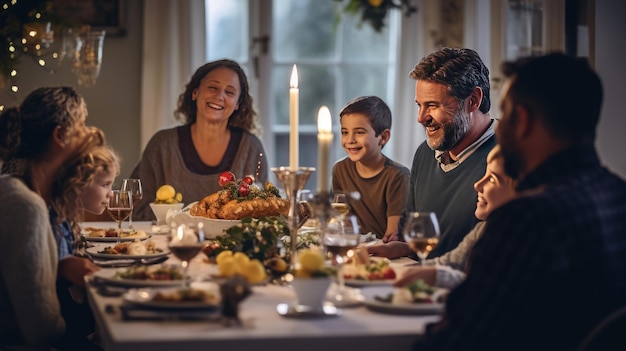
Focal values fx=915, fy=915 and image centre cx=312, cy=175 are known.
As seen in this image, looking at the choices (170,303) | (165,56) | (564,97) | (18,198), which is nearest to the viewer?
(564,97)

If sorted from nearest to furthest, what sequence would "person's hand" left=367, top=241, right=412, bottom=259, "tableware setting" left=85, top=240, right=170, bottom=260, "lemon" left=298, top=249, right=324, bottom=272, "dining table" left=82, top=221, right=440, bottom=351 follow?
1. "dining table" left=82, top=221, right=440, bottom=351
2. "lemon" left=298, top=249, right=324, bottom=272
3. "tableware setting" left=85, top=240, right=170, bottom=260
4. "person's hand" left=367, top=241, right=412, bottom=259

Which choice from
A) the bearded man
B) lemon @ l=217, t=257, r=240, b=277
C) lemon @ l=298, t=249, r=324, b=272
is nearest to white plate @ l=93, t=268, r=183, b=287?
lemon @ l=217, t=257, r=240, b=277

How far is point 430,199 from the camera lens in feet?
11.3

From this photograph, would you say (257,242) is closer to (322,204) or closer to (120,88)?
(322,204)

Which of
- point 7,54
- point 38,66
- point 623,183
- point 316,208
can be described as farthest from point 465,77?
point 38,66

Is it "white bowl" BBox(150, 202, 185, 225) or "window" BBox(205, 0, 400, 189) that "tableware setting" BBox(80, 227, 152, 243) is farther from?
"window" BBox(205, 0, 400, 189)

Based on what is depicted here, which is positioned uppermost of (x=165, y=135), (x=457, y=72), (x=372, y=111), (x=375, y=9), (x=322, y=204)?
(x=375, y=9)

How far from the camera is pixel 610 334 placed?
1.57m

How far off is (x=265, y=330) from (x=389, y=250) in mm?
1252

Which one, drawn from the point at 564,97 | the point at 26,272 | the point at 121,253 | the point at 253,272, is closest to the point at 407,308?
the point at 253,272

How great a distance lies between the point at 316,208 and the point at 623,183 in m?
0.77

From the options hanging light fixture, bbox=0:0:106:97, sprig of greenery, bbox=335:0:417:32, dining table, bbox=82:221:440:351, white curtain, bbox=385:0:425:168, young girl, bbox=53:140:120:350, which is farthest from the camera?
white curtain, bbox=385:0:425:168

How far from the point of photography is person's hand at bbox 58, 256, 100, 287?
8.15 feet

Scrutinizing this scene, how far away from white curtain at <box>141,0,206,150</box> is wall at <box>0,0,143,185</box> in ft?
0.31
